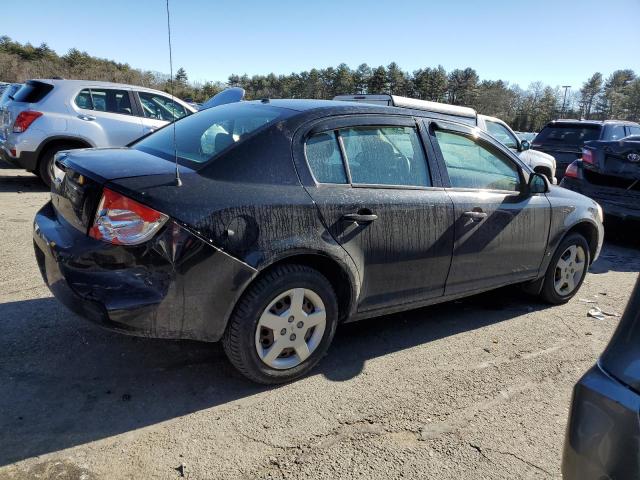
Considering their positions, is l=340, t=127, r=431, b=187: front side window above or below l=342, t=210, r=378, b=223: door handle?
above

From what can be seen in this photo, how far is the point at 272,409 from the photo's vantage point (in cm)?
286

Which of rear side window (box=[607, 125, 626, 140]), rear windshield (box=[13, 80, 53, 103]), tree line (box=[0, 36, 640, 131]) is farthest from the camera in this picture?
tree line (box=[0, 36, 640, 131])

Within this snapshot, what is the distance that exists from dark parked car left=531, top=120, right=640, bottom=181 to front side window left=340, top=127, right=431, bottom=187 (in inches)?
339

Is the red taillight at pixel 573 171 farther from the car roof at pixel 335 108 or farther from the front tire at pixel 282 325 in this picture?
the front tire at pixel 282 325

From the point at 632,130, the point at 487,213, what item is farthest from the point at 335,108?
the point at 632,130

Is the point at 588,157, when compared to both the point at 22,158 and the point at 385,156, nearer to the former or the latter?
the point at 385,156

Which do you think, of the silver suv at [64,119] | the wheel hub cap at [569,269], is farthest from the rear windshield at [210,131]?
the silver suv at [64,119]

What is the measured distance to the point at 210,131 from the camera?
11.1 ft

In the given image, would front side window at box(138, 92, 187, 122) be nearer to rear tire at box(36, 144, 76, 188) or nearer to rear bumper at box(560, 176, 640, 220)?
rear tire at box(36, 144, 76, 188)

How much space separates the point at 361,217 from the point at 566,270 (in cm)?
267

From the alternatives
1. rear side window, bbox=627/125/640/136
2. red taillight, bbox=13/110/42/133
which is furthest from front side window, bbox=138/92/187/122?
rear side window, bbox=627/125/640/136

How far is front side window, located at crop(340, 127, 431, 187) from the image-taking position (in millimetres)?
3307

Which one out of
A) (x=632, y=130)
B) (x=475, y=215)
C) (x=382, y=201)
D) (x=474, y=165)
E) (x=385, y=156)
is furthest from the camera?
(x=632, y=130)

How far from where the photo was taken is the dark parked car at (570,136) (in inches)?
434
